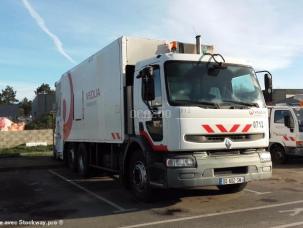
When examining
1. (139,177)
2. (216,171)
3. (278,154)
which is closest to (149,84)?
(139,177)

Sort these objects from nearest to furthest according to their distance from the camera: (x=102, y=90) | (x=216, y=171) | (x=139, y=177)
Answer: (x=216, y=171) → (x=139, y=177) → (x=102, y=90)

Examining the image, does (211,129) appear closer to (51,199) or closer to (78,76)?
(51,199)

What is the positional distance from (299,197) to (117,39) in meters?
5.37

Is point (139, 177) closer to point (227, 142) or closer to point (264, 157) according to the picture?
point (227, 142)

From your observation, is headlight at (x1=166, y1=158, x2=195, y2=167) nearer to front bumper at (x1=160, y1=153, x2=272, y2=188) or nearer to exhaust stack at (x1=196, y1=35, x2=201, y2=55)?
front bumper at (x1=160, y1=153, x2=272, y2=188)

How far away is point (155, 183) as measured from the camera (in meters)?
9.28

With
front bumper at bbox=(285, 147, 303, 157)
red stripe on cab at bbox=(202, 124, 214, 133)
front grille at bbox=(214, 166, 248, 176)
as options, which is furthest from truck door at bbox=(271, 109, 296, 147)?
red stripe on cab at bbox=(202, 124, 214, 133)

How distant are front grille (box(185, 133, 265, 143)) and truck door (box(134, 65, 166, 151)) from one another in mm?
612

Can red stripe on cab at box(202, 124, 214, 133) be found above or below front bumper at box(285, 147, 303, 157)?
above

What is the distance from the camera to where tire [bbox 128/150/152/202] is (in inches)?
381

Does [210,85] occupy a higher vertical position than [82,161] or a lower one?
higher

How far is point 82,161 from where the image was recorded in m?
14.6

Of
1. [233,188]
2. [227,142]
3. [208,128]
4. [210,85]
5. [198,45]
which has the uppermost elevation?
[198,45]

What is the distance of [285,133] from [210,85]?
29.7 feet
